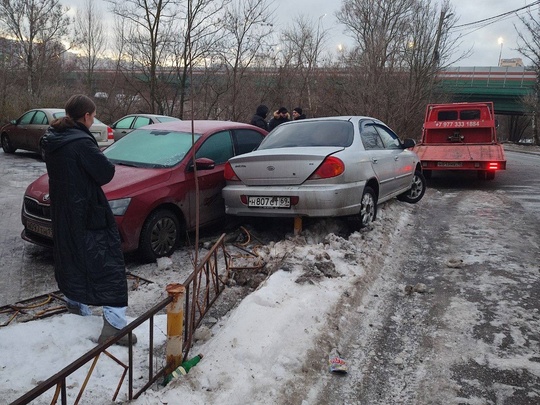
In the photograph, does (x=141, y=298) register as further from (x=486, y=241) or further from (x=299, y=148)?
(x=486, y=241)

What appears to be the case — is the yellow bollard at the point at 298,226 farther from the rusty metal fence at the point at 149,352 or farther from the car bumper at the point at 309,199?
the rusty metal fence at the point at 149,352

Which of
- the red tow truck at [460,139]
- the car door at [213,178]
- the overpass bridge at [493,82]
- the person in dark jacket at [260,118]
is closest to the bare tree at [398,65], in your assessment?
the red tow truck at [460,139]

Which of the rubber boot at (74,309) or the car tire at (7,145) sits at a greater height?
the car tire at (7,145)

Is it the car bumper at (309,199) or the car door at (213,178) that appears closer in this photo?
the car bumper at (309,199)

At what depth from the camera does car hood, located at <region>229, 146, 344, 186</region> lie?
5227mm

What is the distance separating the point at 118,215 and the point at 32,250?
1667 millimetres

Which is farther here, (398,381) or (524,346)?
(524,346)

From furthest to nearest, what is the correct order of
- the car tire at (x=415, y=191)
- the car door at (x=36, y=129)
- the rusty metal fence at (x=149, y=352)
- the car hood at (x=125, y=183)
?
the car door at (x=36, y=129)
the car tire at (x=415, y=191)
the car hood at (x=125, y=183)
the rusty metal fence at (x=149, y=352)

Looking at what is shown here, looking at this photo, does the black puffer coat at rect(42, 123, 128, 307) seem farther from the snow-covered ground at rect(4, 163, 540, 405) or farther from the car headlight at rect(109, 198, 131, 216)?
the car headlight at rect(109, 198, 131, 216)

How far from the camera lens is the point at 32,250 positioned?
5504mm

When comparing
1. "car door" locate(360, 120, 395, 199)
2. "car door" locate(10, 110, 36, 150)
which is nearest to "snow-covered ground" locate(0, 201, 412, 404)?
"car door" locate(360, 120, 395, 199)

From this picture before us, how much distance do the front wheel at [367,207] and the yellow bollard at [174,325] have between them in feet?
11.3

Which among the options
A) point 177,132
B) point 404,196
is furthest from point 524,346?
point 404,196

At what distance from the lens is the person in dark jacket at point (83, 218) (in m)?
3.01
